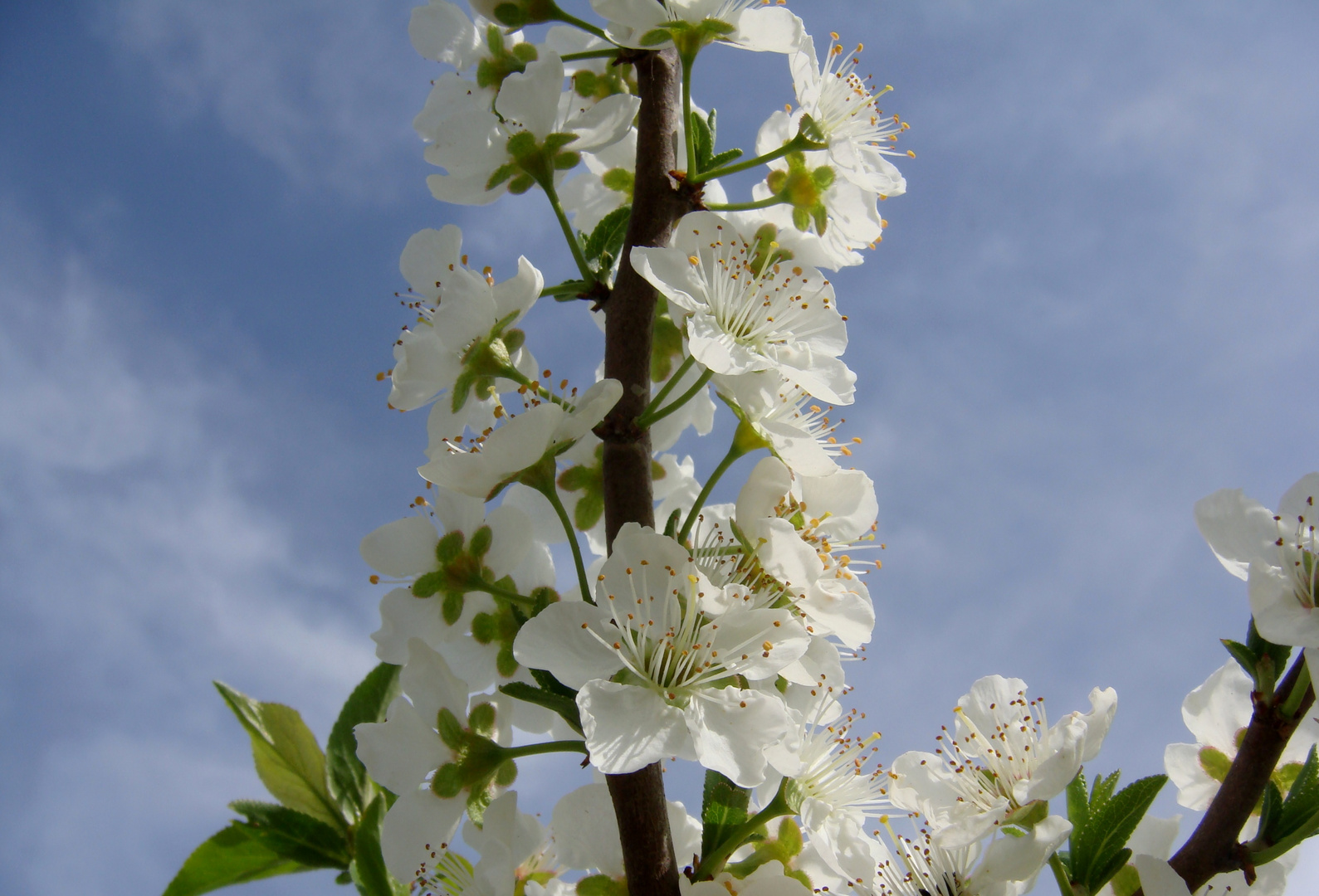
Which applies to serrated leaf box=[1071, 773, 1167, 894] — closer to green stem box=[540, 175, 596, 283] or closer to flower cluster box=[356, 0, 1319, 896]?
flower cluster box=[356, 0, 1319, 896]

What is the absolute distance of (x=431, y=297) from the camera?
6.77ft

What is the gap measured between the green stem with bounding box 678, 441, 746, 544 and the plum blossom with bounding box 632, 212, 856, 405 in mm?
186

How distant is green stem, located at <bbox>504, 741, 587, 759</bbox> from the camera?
1.69 metres

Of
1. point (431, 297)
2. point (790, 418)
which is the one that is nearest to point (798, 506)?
point (790, 418)

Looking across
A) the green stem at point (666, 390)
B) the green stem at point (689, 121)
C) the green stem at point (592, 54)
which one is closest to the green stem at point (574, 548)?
the green stem at point (666, 390)

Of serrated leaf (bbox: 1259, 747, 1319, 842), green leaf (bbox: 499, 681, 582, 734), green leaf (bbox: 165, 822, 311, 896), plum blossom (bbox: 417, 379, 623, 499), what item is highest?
plum blossom (bbox: 417, 379, 623, 499)

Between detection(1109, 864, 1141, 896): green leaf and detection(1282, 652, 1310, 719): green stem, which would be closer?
detection(1282, 652, 1310, 719): green stem

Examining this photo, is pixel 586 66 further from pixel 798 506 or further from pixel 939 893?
pixel 939 893

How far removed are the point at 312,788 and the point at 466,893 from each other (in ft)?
1.32

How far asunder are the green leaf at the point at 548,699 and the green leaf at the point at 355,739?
1.74ft

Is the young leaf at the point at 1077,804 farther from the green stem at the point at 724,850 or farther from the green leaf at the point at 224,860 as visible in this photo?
the green leaf at the point at 224,860

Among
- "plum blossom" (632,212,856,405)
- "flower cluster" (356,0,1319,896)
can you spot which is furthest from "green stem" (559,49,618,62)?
"plum blossom" (632,212,856,405)

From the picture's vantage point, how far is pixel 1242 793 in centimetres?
153

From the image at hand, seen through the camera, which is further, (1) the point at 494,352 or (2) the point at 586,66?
(2) the point at 586,66
